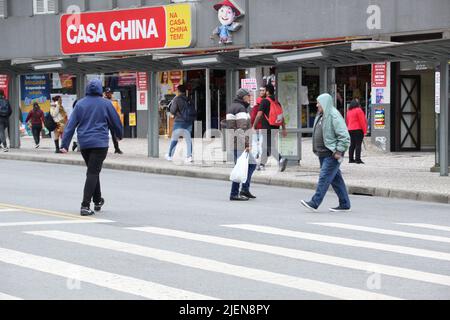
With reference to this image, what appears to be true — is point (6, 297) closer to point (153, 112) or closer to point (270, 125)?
point (270, 125)

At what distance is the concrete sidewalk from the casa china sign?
5.92 meters

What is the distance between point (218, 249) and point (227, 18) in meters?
26.4

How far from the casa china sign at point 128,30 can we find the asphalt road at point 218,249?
841 inches

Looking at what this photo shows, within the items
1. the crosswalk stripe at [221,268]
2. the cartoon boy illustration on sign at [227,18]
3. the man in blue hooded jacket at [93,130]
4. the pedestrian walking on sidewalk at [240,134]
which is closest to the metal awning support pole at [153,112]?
the cartoon boy illustration on sign at [227,18]

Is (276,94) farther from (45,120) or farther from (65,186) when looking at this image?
(45,120)

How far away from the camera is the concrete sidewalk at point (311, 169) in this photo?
18.9 metres

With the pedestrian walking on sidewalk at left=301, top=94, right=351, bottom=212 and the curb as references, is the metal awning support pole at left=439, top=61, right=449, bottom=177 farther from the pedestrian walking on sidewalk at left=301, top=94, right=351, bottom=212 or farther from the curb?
the pedestrian walking on sidewalk at left=301, top=94, right=351, bottom=212

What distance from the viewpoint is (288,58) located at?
22.8 meters

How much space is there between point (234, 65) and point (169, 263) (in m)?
16.5

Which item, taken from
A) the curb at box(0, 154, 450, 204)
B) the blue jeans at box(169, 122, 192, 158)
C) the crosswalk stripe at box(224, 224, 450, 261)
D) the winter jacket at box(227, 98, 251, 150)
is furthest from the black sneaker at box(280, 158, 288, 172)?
the crosswalk stripe at box(224, 224, 450, 261)

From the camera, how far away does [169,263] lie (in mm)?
9961
